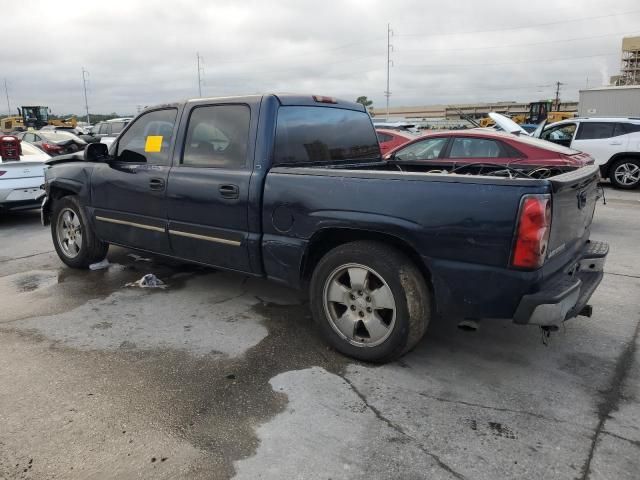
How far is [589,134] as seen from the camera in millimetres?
12820

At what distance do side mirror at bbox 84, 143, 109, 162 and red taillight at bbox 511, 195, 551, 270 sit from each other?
404 centimetres

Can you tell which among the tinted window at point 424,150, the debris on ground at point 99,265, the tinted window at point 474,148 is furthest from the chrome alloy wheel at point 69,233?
the tinted window at point 474,148

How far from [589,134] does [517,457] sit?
40.3 ft

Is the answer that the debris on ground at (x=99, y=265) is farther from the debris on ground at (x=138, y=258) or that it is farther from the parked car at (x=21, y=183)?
the parked car at (x=21, y=183)

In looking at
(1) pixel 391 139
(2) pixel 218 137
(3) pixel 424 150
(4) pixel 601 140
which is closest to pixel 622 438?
(2) pixel 218 137

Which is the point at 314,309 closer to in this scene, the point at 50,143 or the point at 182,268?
the point at 182,268

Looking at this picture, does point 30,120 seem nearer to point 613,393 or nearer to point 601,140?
point 601,140

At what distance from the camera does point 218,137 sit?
4.27 metres

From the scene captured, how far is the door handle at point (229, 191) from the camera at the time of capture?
13.1 feet

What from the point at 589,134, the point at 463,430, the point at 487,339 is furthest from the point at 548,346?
the point at 589,134

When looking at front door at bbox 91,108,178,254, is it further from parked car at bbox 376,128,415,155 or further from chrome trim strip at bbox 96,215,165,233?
parked car at bbox 376,128,415,155

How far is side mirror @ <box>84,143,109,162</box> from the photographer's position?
5.09 meters

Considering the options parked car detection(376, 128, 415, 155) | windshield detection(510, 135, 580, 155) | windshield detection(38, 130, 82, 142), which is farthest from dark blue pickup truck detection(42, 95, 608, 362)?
windshield detection(38, 130, 82, 142)

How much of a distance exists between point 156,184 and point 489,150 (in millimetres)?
5157
